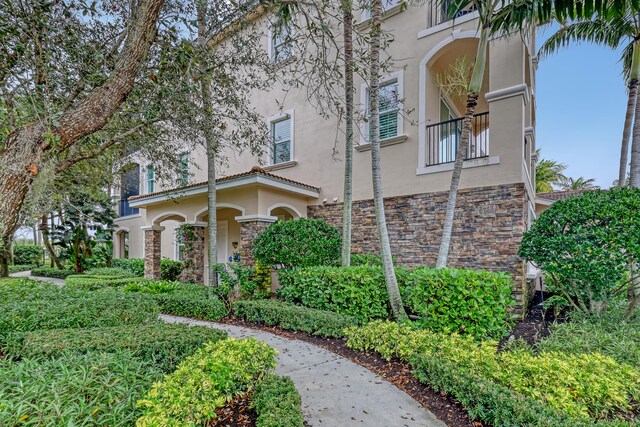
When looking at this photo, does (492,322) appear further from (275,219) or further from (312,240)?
(275,219)

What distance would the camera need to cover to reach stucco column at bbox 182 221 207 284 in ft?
35.9

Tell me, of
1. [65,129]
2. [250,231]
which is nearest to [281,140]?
[250,231]

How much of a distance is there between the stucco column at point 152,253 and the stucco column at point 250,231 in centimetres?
516

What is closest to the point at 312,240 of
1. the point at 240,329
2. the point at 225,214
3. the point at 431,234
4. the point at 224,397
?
the point at 240,329

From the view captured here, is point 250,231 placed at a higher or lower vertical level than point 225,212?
lower

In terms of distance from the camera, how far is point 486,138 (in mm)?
8055

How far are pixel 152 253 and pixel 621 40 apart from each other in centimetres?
1647

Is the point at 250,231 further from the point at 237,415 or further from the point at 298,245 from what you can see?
the point at 237,415

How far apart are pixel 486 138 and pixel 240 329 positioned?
24.1ft

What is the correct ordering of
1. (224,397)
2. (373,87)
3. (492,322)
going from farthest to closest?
(373,87), (492,322), (224,397)

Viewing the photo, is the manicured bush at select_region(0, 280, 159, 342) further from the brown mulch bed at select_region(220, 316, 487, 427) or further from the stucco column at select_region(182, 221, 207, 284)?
the stucco column at select_region(182, 221, 207, 284)

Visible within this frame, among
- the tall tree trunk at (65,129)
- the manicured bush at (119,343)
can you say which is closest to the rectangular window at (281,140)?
the tall tree trunk at (65,129)

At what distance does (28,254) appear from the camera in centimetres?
2322

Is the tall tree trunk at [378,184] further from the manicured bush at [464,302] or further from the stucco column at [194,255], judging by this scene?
the stucco column at [194,255]
